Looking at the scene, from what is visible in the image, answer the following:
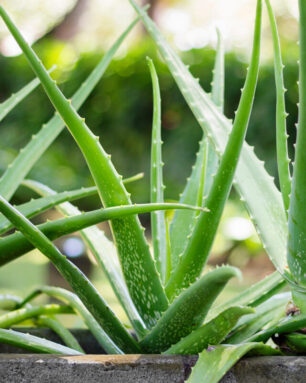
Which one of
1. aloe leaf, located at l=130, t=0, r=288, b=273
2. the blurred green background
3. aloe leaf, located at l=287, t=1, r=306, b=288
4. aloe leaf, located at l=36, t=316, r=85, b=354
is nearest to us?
aloe leaf, located at l=287, t=1, r=306, b=288

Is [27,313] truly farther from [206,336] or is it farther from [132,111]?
[132,111]

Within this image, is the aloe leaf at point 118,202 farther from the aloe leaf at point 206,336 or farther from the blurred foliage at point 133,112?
the blurred foliage at point 133,112

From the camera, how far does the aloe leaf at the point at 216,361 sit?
0.42 metres

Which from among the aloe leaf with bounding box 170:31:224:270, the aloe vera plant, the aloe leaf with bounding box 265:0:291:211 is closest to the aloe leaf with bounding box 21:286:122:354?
the aloe vera plant

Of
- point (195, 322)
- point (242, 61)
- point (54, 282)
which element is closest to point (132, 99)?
point (242, 61)

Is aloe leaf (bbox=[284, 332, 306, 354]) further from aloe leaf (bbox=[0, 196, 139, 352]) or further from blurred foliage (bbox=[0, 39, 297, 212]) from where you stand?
blurred foliage (bbox=[0, 39, 297, 212])

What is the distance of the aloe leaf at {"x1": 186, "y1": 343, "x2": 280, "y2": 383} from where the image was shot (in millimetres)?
422

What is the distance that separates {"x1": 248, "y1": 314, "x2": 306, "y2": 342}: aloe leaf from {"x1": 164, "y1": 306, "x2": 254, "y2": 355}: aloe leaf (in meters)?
0.05

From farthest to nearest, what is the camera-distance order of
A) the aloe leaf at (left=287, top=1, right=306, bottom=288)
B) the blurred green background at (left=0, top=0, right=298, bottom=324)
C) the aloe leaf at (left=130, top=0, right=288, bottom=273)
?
the blurred green background at (left=0, top=0, right=298, bottom=324) < the aloe leaf at (left=130, top=0, right=288, bottom=273) < the aloe leaf at (left=287, top=1, right=306, bottom=288)

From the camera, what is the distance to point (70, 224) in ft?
1.53

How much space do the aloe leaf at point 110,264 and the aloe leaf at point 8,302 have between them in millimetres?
132

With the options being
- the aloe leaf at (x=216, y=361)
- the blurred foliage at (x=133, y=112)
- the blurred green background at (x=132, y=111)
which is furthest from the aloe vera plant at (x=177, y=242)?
the blurred foliage at (x=133, y=112)

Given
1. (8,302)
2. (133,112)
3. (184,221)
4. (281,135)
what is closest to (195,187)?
(184,221)

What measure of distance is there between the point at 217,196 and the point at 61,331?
0.87 feet
